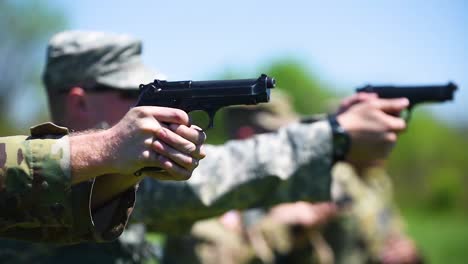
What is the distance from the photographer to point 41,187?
2.56 metres

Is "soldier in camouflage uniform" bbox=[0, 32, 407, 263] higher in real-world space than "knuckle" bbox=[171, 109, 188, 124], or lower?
lower

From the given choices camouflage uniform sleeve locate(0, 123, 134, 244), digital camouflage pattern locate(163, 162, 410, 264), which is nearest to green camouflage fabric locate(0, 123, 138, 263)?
camouflage uniform sleeve locate(0, 123, 134, 244)

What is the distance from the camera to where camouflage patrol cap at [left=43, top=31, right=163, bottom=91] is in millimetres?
4133

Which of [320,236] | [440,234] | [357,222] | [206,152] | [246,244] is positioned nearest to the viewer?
[206,152]

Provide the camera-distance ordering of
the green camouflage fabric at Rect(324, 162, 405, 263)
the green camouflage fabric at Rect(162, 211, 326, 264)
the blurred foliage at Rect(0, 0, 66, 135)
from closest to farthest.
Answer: the green camouflage fabric at Rect(162, 211, 326, 264) < the green camouflage fabric at Rect(324, 162, 405, 263) < the blurred foliage at Rect(0, 0, 66, 135)

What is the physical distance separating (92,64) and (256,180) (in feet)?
3.53

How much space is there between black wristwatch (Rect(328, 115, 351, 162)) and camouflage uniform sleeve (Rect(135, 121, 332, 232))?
0.03 metres

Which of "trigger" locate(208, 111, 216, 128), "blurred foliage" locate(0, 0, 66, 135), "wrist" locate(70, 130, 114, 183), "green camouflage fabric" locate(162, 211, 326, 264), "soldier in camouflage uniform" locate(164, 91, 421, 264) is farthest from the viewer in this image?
"blurred foliage" locate(0, 0, 66, 135)

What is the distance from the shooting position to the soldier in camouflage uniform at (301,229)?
18.3ft

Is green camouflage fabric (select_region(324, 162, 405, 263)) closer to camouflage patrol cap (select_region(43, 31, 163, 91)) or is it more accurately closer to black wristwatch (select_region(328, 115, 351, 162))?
black wristwatch (select_region(328, 115, 351, 162))

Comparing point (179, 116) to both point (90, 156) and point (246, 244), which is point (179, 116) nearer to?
point (90, 156)

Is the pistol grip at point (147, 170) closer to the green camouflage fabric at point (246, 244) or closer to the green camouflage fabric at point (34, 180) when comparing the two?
the green camouflage fabric at point (34, 180)

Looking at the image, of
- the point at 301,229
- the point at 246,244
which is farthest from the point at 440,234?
the point at 246,244

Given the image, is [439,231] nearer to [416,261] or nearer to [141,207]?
[416,261]
